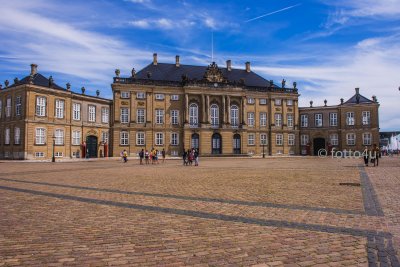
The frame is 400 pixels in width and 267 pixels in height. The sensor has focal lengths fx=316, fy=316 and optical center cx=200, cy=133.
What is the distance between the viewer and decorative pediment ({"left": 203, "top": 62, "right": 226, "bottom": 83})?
52250mm

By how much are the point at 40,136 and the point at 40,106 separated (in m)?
3.73

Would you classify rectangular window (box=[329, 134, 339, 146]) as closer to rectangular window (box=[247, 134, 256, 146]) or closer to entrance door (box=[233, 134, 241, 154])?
rectangular window (box=[247, 134, 256, 146])

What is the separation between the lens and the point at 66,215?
7.13 metres

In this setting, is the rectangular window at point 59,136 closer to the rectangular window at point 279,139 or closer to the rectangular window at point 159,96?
the rectangular window at point 159,96

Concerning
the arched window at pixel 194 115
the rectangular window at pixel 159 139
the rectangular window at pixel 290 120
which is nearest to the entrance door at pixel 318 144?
the rectangular window at pixel 290 120

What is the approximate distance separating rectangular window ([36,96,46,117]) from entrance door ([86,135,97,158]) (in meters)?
8.11

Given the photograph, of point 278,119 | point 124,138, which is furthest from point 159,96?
point 278,119

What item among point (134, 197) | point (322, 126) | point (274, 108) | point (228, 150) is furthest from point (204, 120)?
point (134, 197)

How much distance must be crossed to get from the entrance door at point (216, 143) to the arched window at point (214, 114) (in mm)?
1895

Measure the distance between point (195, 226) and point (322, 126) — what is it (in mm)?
58515

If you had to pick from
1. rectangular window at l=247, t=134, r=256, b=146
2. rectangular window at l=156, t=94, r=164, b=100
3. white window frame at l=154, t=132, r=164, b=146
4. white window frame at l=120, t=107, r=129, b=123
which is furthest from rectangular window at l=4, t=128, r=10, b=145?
rectangular window at l=247, t=134, r=256, b=146

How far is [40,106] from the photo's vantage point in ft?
129

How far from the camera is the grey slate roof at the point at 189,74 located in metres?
52.8

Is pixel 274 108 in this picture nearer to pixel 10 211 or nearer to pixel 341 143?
pixel 341 143
